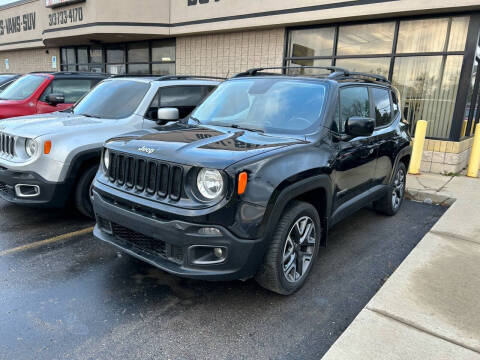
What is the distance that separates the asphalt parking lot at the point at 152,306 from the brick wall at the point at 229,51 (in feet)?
25.7

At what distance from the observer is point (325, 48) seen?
392 inches

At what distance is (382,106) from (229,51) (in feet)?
25.4

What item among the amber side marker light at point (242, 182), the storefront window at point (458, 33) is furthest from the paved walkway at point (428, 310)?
the storefront window at point (458, 33)

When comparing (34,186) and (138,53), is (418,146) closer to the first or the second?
(34,186)

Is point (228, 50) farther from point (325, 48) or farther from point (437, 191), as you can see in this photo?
point (437, 191)

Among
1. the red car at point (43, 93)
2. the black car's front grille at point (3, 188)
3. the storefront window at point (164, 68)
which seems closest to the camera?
the black car's front grille at point (3, 188)

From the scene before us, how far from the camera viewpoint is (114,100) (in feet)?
17.5

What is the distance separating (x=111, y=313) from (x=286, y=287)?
1.41m

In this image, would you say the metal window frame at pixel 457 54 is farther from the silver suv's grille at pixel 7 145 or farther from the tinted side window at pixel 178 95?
the silver suv's grille at pixel 7 145

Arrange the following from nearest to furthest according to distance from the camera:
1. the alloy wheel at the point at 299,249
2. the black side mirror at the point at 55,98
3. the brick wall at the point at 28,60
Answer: the alloy wheel at the point at 299,249, the black side mirror at the point at 55,98, the brick wall at the point at 28,60

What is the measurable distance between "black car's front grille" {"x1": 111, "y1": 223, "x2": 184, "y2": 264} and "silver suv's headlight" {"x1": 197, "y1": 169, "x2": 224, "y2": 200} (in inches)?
17.5

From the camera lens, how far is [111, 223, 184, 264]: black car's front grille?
2779mm

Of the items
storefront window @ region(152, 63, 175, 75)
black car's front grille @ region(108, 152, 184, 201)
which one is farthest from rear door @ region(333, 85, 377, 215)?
storefront window @ region(152, 63, 175, 75)

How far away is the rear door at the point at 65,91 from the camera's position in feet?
22.8
